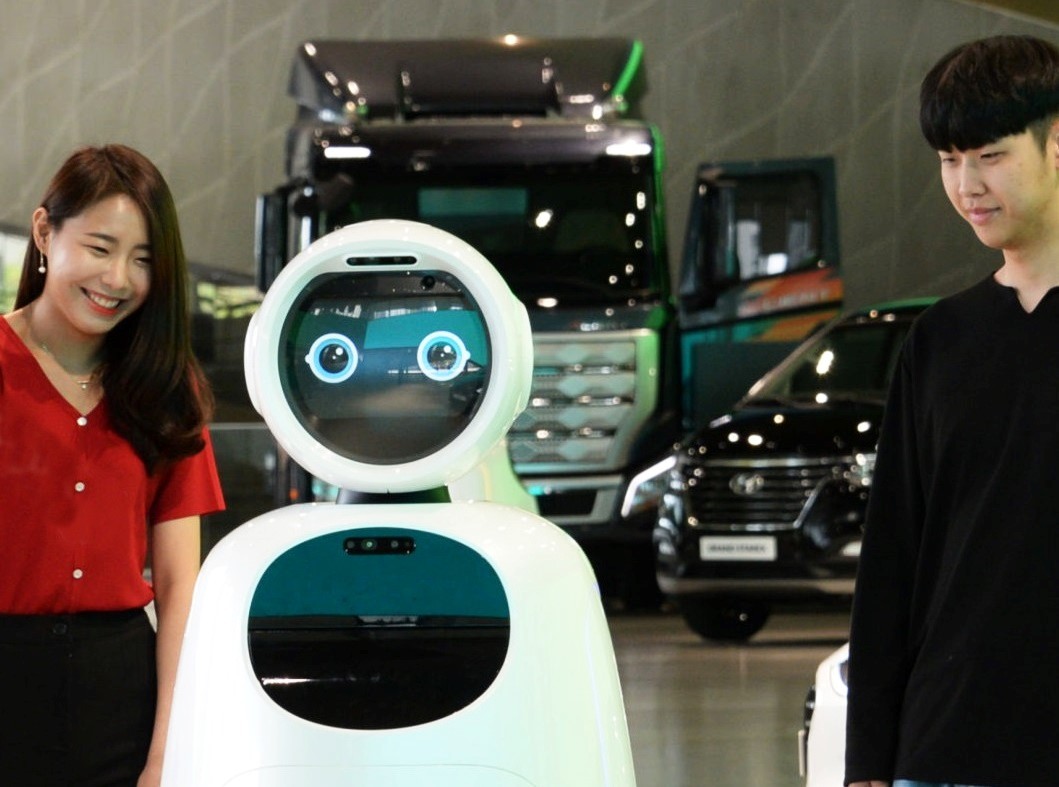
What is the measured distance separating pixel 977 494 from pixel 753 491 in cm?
783

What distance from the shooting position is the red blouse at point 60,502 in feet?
8.85

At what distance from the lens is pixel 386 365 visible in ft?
8.68

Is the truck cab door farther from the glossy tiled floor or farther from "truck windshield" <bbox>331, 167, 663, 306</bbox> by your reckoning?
the glossy tiled floor

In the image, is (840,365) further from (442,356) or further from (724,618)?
(442,356)

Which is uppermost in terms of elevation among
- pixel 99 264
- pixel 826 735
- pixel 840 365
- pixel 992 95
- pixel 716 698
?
pixel 992 95

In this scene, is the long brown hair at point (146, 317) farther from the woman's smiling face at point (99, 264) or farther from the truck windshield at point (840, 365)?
the truck windshield at point (840, 365)

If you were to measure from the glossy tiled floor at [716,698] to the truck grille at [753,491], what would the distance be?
2.31 feet

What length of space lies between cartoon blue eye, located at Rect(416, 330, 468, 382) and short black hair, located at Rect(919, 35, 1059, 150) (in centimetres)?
70

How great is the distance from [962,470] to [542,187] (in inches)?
340

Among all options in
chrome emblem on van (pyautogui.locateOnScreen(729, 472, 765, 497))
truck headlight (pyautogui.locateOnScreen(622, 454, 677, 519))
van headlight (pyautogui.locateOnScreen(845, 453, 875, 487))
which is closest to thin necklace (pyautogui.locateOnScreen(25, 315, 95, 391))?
van headlight (pyautogui.locateOnScreen(845, 453, 875, 487))

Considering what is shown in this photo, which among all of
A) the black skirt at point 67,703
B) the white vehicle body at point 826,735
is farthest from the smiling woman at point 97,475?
the white vehicle body at point 826,735

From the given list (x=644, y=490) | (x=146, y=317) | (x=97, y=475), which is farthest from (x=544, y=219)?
(x=97, y=475)

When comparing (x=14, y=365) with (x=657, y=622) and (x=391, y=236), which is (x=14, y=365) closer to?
(x=391, y=236)

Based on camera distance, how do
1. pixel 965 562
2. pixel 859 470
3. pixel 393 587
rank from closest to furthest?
pixel 965 562
pixel 393 587
pixel 859 470
